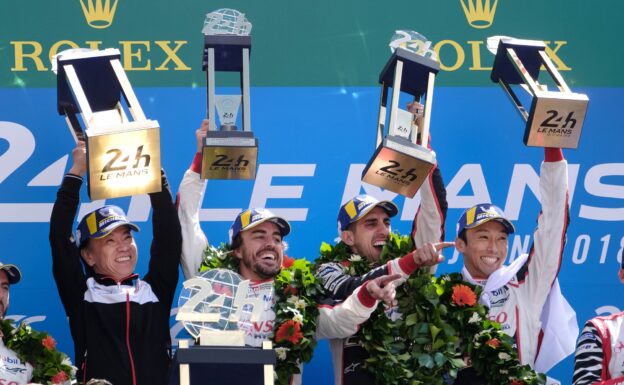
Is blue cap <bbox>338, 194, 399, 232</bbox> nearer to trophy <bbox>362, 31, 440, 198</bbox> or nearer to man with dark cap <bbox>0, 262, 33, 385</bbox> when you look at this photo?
trophy <bbox>362, 31, 440, 198</bbox>

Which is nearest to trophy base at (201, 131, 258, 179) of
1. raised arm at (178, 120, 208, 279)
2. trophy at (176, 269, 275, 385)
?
raised arm at (178, 120, 208, 279)

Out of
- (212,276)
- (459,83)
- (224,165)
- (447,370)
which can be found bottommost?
(447,370)

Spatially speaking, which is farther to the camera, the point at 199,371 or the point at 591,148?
the point at 591,148

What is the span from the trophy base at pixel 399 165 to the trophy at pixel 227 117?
47 cm

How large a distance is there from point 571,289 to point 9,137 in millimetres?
2771

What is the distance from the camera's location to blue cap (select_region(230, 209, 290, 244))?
4.97 metres

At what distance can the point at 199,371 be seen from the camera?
3652 millimetres

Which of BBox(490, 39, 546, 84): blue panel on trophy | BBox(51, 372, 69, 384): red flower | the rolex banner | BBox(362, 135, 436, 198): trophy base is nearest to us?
BBox(51, 372, 69, 384): red flower

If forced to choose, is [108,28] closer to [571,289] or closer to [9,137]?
[9,137]

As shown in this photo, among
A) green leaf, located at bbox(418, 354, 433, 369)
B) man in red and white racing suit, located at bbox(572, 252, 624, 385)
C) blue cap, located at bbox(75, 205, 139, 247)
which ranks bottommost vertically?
green leaf, located at bbox(418, 354, 433, 369)

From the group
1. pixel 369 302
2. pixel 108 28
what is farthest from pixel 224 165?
pixel 108 28

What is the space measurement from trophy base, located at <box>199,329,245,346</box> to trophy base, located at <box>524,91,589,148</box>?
5.08 feet

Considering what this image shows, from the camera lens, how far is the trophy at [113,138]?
417cm

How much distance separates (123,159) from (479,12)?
240cm
